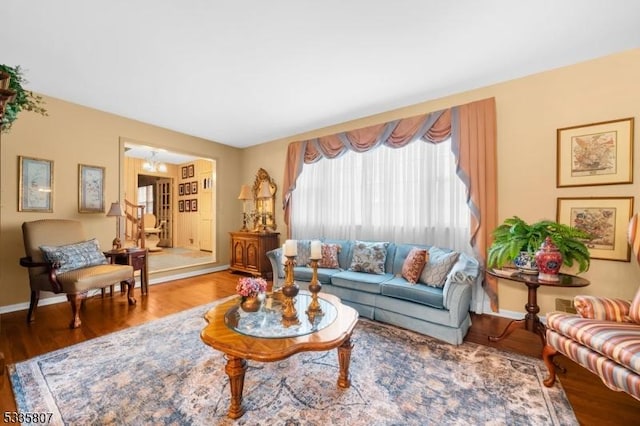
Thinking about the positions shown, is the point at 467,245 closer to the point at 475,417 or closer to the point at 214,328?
the point at 475,417

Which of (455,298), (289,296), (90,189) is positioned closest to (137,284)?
(90,189)

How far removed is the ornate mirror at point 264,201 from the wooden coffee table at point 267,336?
2.99 m

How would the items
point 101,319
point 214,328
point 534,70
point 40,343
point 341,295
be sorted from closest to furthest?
point 214,328
point 40,343
point 534,70
point 101,319
point 341,295

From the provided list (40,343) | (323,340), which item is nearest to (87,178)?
(40,343)

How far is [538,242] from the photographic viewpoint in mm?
2324

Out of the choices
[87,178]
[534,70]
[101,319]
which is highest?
[534,70]

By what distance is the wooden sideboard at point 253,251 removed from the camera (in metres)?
4.67

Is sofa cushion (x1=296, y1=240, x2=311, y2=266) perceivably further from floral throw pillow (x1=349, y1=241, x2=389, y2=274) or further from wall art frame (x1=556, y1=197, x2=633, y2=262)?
wall art frame (x1=556, y1=197, x2=633, y2=262)

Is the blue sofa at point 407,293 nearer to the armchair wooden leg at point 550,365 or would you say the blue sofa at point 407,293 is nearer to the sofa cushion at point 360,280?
the sofa cushion at point 360,280

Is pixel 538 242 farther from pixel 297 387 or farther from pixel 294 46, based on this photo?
pixel 294 46

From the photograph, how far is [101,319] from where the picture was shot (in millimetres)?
2910

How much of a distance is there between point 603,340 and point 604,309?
439 millimetres

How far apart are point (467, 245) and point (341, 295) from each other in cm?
162

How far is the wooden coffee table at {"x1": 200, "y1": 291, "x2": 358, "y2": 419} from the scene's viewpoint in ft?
4.98
